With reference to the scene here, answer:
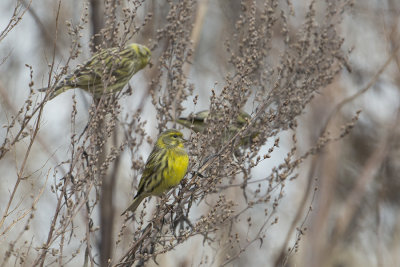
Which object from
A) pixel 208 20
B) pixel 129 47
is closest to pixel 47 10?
pixel 129 47

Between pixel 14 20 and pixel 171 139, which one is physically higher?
pixel 171 139

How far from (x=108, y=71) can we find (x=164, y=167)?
0.96 m

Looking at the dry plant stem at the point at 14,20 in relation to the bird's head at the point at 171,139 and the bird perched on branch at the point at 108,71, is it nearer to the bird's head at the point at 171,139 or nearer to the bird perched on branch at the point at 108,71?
the bird perched on branch at the point at 108,71

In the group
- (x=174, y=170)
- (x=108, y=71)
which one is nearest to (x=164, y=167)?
(x=174, y=170)

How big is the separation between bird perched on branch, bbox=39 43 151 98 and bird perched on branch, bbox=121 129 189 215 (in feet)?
2.04

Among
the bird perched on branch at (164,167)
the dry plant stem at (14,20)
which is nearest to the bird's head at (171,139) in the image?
the bird perched on branch at (164,167)

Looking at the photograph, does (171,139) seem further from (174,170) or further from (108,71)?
(108,71)

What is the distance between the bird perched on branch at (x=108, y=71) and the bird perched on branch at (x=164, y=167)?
62cm

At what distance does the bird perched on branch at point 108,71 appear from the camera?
15.0 feet

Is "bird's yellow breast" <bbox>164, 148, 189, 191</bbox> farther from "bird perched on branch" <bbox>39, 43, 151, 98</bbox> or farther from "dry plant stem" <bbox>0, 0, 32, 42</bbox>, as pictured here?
"dry plant stem" <bbox>0, 0, 32, 42</bbox>

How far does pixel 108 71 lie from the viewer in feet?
17.1

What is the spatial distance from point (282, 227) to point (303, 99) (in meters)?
6.25

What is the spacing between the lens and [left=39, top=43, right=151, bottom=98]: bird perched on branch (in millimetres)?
4570

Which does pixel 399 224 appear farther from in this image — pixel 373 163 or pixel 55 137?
pixel 55 137
